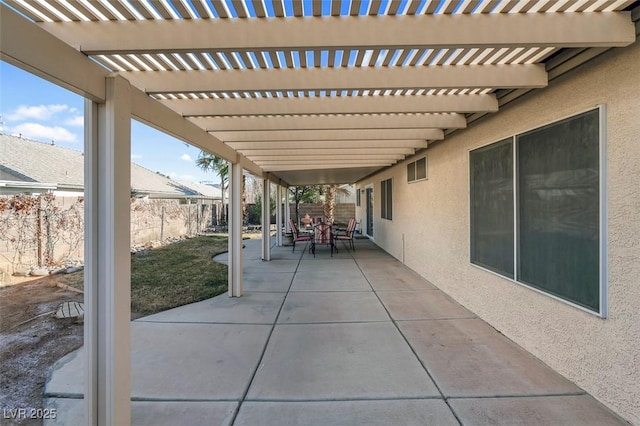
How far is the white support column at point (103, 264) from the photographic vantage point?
1964mm

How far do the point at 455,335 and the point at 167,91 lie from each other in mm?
3961

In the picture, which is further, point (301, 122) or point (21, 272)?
point (21, 272)

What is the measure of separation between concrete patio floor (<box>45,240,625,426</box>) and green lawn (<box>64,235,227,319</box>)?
0.55 meters

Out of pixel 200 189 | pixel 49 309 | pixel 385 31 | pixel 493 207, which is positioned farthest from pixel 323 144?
pixel 200 189

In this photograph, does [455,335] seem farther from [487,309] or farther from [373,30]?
[373,30]

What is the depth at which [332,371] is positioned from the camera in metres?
2.86

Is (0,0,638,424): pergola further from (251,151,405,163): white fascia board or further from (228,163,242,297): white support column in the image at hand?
(251,151,405,163): white fascia board

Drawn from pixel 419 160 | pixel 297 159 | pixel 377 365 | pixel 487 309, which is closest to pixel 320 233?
pixel 297 159

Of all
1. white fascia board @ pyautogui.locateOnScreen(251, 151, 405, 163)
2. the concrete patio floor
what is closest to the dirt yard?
the concrete patio floor

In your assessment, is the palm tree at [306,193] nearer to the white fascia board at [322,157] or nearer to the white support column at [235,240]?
the white fascia board at [322,157]

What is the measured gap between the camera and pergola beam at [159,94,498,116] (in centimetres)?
338

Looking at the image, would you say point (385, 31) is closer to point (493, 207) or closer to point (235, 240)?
point (493, 207)

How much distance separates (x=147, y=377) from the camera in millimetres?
2801

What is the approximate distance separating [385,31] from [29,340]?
4865 millimetres
